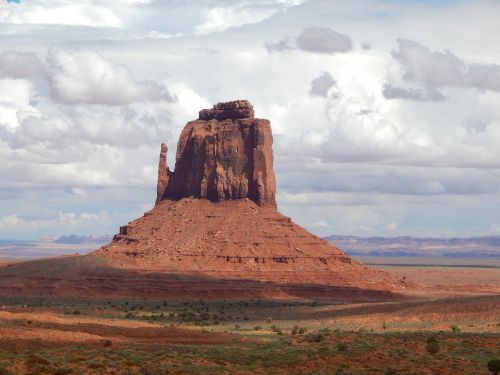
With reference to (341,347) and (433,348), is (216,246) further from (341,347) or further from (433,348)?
(433,348)

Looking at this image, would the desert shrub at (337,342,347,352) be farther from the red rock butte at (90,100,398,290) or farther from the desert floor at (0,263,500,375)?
the red rock butte at (90,100,398,290)

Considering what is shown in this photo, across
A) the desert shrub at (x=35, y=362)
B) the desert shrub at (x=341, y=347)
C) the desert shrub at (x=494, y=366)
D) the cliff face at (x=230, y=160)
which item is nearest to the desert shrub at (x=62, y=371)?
the desert shrub at (x=35, y=362)

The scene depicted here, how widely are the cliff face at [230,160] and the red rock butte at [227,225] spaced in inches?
5.3

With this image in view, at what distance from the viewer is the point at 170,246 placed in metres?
148

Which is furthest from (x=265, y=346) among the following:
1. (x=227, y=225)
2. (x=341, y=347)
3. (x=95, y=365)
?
(x=227, y=225)

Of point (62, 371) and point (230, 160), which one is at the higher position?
point (230, 160)

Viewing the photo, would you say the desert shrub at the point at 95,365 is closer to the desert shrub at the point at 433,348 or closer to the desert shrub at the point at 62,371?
the desert shrub at the point at 62,371

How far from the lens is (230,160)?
15750 centimetres

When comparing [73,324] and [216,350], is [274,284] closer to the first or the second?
[73,324]

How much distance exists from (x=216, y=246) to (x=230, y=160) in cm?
1551

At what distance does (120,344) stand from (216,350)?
5898 mm

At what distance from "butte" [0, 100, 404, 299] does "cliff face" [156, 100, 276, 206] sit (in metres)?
0.13

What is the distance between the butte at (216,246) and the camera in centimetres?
14000

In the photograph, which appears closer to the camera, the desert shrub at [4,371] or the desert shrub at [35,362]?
the desert shrub at [4,371]
